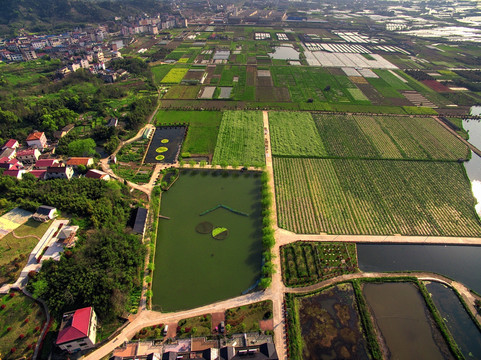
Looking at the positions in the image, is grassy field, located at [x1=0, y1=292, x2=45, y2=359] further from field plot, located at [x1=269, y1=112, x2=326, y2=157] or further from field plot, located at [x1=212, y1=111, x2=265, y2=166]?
field plot, located at [x1=269, y1=112, x2=326, y2=157]

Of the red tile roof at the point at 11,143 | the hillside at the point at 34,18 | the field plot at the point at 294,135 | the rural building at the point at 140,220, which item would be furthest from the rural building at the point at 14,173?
the hillside at the point at 34,18

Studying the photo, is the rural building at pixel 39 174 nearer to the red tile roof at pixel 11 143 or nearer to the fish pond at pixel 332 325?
the red tile roof at pixel 11 143

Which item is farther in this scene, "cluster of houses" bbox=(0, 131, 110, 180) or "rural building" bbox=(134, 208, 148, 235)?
"cluster of houses" bbox=(0, 131, 110, 180)

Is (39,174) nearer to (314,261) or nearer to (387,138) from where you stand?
(314,261)

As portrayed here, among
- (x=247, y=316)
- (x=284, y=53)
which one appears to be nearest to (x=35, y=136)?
(x=247, y=316)

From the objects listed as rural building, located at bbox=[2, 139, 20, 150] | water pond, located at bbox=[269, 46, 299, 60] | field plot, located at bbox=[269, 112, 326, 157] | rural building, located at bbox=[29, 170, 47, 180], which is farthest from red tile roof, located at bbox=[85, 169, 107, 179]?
water pond, located at bbox=[269, 46, 299, 60]

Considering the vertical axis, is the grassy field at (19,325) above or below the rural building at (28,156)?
below

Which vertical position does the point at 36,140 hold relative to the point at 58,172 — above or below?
above
